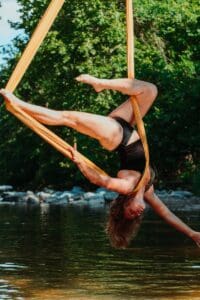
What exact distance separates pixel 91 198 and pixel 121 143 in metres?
36.1

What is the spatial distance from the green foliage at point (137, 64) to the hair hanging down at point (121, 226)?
31.9m

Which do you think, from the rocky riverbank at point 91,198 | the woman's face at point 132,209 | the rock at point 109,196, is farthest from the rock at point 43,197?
the woman's face at point 132,209

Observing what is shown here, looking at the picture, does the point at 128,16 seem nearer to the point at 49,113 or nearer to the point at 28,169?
the point at 49,113

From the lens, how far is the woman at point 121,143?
8.57 meters

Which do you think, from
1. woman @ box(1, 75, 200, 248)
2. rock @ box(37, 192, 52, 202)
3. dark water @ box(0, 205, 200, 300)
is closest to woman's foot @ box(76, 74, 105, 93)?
woman @ box(1, 75, 200, 248)

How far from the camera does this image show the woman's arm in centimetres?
834

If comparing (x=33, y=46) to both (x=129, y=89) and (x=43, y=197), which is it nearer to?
(x=129, y=89)

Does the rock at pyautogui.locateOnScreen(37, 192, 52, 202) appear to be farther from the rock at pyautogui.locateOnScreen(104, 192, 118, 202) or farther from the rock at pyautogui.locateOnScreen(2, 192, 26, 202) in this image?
the rock at pyautogui.locateOnScreen(104, 192, 118, 202)

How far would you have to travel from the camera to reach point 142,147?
9.05m

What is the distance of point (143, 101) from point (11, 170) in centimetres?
5545

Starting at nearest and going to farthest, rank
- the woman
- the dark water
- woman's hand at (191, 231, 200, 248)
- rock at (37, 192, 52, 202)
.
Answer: the woman
woman's hand at (191, 231, 200, 248)
the dark water
rock at (37, 192, 52, 202)

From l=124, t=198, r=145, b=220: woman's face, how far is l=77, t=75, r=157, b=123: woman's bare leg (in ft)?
2.51

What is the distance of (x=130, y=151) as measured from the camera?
8984mm

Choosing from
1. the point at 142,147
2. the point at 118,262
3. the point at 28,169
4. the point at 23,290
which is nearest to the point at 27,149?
the point at 28,169
